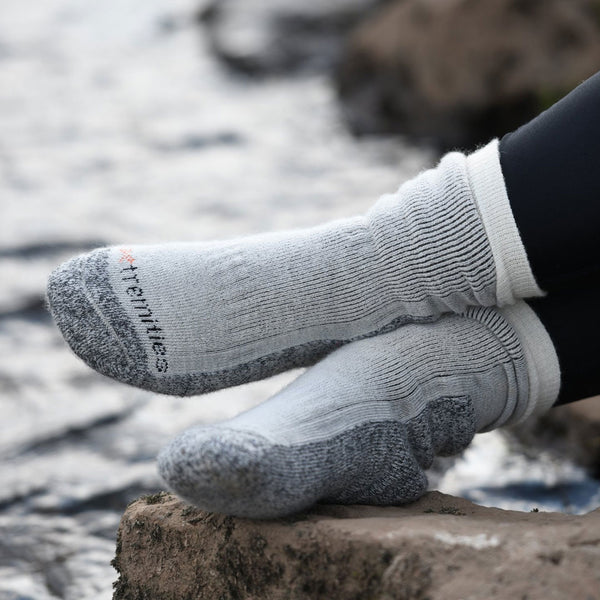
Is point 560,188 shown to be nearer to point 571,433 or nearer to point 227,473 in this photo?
point 227,473

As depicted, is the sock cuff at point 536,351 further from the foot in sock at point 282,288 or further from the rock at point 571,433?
the rock at point 571,433

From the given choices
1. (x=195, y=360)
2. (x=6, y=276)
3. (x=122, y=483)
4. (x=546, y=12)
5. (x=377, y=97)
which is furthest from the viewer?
(x=377, y=97)

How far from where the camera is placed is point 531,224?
1.02 metres

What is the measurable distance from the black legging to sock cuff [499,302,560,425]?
0.17 ft

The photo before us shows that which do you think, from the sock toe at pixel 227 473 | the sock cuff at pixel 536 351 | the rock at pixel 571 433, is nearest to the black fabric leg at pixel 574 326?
the sock cuff at pixel 536 351

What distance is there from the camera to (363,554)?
926 mm

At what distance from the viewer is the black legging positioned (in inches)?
39.7

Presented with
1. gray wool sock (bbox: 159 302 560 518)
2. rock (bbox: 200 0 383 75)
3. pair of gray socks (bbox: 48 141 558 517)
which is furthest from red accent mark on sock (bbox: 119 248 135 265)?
rock (bbox: 200 0 383 75)

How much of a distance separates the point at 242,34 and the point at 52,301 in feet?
11.2

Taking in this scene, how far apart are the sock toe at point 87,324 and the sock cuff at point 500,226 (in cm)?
41

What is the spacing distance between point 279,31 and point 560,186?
11.4 feet

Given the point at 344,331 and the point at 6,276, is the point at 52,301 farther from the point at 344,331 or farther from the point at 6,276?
the point at 6,276

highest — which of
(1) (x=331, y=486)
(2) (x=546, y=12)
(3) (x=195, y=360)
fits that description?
(2) (x=546, y=12)

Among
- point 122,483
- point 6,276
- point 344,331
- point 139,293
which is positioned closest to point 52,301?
point 139,293
